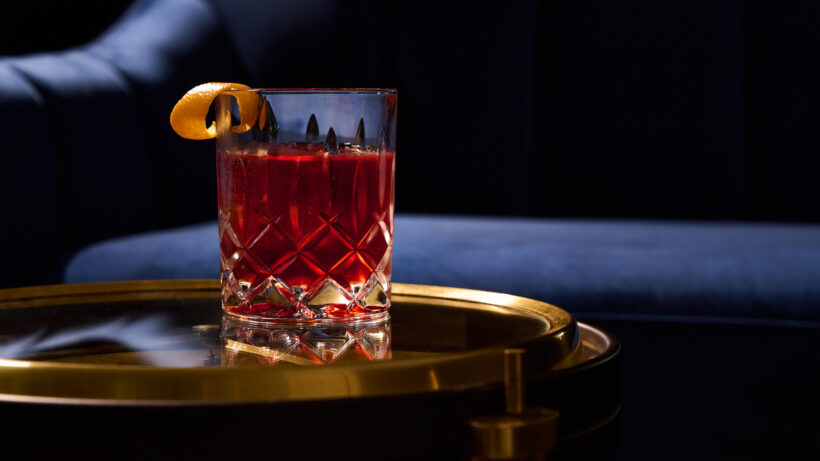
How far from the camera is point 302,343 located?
1.95 ft

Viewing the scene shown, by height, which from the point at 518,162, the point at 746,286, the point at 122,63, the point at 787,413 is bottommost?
the point at 787,413

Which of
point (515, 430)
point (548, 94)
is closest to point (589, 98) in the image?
point (548, 94)

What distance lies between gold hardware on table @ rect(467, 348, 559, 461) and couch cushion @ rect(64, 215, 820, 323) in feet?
2.60

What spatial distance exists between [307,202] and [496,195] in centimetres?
136

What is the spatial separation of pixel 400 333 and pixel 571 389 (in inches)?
7.1

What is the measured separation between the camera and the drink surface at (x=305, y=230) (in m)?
0.64

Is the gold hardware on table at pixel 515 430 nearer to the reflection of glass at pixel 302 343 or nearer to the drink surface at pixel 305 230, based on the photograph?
the reflection of glass at pixel 302 343

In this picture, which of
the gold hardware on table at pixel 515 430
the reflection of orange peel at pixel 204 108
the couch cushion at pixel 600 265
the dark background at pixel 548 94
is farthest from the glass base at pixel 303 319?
the dark background at pixel 548 94

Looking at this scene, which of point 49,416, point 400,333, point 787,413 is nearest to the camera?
point 49,416

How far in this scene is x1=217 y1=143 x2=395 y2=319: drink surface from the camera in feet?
2.10

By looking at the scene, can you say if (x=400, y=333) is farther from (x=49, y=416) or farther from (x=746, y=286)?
(x=746, y=286)

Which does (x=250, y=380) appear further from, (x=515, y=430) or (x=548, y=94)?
(x=548, y=94)

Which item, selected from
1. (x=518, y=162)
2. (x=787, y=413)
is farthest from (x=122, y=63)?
(x=787, y=413)

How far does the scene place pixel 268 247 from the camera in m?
0.66
